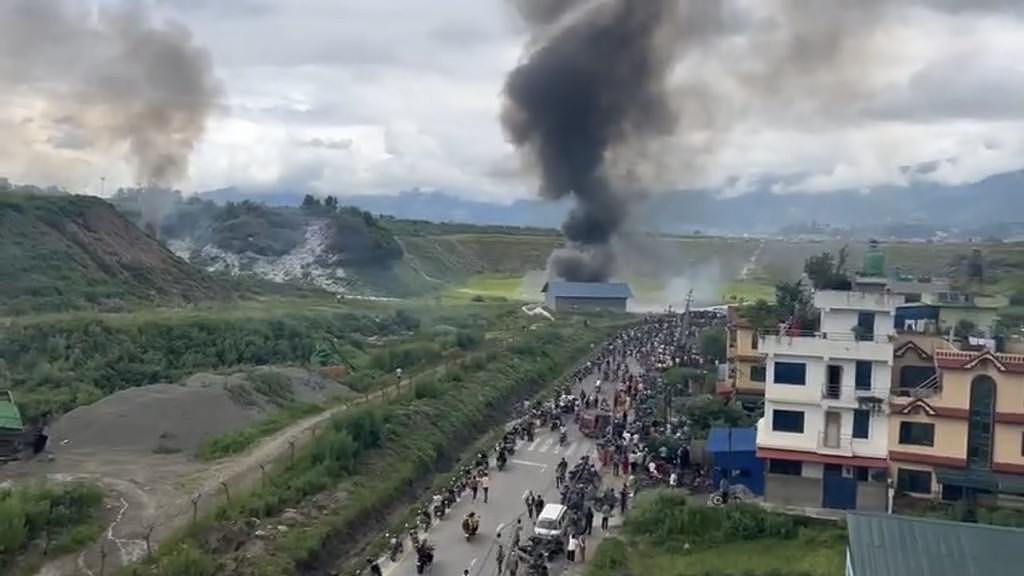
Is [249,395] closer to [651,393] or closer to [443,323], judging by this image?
[651,393]

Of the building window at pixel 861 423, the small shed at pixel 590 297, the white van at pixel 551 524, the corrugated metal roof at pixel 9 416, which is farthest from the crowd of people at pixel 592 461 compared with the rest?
the small shed at pixel 590 297

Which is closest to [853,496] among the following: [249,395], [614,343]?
[249,395]

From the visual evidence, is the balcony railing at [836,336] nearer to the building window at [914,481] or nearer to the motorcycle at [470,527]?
the building window at [914,481]

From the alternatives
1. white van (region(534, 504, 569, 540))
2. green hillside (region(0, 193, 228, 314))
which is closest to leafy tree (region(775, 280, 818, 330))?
white van (region(534, 504, 569, 540))

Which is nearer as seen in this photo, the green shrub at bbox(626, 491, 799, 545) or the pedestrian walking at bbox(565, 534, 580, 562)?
the pedestrian walking at bbox(565, 534, 580, 562)

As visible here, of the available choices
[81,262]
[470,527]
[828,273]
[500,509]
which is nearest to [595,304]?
[81,262]

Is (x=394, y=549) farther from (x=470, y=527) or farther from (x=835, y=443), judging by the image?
(x=835, y=443)

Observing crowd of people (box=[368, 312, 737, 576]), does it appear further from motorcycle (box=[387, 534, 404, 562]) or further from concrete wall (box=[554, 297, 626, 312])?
concrete wall (box=[554, 297, 626, 312])
